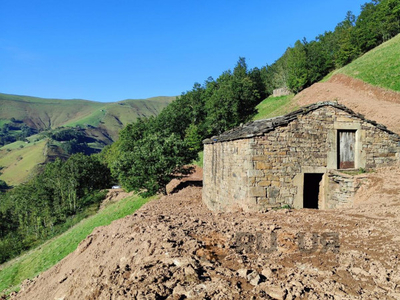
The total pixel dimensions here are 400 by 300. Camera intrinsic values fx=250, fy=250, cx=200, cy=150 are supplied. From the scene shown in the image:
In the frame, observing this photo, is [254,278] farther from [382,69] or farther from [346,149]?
[382,69]

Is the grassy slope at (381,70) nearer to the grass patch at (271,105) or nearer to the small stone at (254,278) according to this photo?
the grass patch at (271,105)

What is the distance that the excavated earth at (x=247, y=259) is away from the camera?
12.9ft

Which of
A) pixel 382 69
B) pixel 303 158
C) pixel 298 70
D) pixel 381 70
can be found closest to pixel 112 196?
pixel 303 158

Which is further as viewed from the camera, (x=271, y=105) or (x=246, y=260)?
(x=271, y=105)

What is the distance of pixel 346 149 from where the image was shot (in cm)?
1145

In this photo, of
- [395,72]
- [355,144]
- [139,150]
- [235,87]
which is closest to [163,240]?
[355,144]

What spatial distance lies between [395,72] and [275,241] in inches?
1349

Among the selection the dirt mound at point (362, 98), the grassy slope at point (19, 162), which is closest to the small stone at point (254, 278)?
the dirt mound at point (362, 98)

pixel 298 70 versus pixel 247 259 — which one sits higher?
pixel 298 70

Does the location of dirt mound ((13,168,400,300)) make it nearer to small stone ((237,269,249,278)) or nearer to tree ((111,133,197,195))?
small stone ((237,269,249,278))

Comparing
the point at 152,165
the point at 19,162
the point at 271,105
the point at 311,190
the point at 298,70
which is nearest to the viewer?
the point at 311,190

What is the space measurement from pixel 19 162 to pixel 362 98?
5606 inches

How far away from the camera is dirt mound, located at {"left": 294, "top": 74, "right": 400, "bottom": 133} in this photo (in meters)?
22.5

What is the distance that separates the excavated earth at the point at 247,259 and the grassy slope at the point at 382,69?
2688 cm
